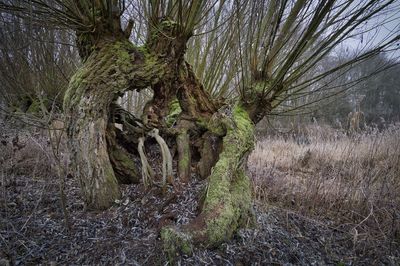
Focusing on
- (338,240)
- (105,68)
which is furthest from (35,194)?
(338,240)

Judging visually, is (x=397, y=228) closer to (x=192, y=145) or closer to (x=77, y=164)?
(x=192, y=145)

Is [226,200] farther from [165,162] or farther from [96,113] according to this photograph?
[96,113]

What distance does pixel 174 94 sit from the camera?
2947mm

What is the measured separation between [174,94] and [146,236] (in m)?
1.67

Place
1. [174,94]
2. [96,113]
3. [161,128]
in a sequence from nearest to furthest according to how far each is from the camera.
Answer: [96,113], [161,128], [174,94]

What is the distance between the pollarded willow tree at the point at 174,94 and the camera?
80.7 inches

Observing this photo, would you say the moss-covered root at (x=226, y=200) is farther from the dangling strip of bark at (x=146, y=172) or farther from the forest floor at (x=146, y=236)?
the dangling strip of bark at (x=146, y=172)

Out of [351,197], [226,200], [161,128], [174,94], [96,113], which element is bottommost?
[351,197]

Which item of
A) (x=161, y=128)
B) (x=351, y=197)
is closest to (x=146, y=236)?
(x=161, y=128)

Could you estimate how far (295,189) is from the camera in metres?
3.00

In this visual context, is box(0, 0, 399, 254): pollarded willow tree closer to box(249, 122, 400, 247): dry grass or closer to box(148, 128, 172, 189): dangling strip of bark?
box(148, 128, 172, 189): dangling strip of bark

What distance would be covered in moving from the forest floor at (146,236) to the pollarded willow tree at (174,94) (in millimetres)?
131

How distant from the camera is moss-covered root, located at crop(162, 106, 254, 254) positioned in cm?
167

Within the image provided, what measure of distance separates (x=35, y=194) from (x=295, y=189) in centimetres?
288
